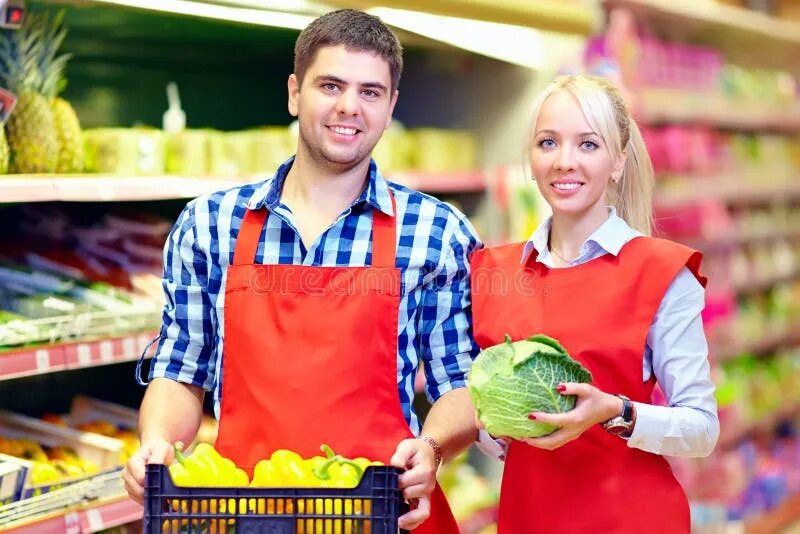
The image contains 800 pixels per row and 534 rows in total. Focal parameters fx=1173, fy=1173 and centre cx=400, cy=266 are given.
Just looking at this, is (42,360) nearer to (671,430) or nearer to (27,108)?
(27,108)

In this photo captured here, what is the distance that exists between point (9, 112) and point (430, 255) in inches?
57.6

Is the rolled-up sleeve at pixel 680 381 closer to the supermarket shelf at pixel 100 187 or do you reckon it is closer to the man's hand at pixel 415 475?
the man's hand at pixel 415 475

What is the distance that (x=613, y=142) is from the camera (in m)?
2.43

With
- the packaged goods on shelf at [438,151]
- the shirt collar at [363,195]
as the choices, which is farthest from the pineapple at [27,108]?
the packaged goods on shelf at [438,151]

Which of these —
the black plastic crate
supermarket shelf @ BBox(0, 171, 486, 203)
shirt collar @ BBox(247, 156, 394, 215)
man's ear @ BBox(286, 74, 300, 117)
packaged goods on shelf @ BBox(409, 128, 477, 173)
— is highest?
packaged goods on shelf @ BBox(409, 128, 477, 173)

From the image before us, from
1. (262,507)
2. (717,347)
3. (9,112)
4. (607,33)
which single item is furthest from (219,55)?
(717,347)

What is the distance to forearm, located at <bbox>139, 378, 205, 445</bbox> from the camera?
2.34 m

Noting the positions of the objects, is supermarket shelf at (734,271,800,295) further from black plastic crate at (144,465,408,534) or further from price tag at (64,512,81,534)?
black plastic crate at (144,465,408,534)

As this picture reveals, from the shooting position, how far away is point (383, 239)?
242cm

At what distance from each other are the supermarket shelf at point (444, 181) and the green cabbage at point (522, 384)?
2.25 meters

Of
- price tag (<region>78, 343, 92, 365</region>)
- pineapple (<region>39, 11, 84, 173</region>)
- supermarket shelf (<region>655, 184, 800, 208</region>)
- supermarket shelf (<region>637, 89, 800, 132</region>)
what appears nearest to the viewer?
price tag (<region>78, 343, 92, 365</region>)

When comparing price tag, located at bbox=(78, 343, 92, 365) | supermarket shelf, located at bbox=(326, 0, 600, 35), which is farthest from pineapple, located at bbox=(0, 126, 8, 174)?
supermarket shelf, located at bbox=(326, 0, 600, 35)

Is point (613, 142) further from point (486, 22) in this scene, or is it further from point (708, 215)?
point (708, 215)

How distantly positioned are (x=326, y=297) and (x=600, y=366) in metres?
0.57
